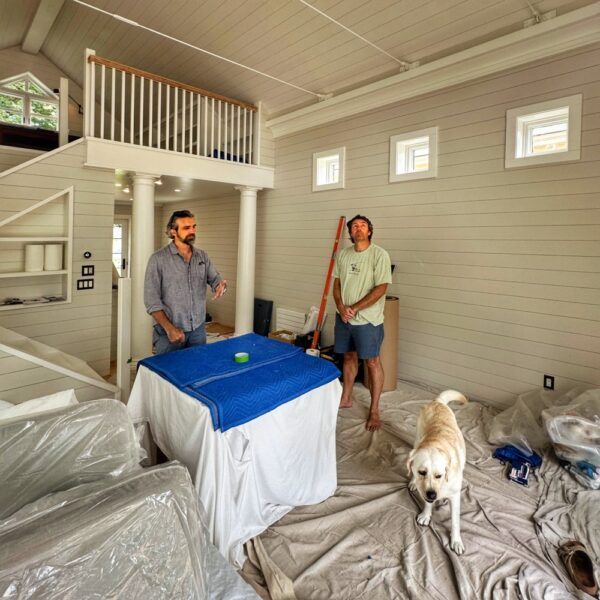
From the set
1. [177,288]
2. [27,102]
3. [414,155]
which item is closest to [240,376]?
[177,288]

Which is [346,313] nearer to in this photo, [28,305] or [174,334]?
[174,334]

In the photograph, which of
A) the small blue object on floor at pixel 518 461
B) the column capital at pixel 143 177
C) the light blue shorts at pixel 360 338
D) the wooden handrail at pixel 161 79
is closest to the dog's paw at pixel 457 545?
the small blue object on floor at pixel 518 461

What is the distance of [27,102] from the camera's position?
6.69 meters

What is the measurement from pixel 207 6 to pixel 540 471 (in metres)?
5.13

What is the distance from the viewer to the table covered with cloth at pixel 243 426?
1.55 metres

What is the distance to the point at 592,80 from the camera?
9.11ft

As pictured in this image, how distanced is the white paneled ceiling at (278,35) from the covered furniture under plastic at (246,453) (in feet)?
10.4

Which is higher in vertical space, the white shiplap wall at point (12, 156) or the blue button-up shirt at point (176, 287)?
the white shiplap wall at point (12, 156)

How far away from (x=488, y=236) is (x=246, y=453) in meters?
2.82

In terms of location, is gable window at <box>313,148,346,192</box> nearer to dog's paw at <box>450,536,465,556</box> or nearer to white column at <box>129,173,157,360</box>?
white column at <box>129,173,157,360</box>

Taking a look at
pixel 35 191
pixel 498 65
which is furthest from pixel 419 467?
pixel 35 191

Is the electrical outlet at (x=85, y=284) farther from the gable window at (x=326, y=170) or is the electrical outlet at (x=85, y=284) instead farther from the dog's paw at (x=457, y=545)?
the dog's paw at (x=457, y=545)

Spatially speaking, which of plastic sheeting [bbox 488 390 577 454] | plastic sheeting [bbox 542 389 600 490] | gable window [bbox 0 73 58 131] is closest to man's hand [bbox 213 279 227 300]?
plastic sheeting [bbox 488 390 577 454]

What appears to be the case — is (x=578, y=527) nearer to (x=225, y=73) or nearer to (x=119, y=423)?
(x=119, y=423)
